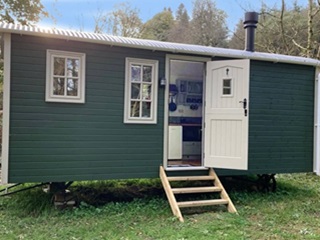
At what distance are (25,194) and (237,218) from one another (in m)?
3.81

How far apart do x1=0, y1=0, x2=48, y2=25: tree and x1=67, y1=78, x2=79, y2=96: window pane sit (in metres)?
8.98

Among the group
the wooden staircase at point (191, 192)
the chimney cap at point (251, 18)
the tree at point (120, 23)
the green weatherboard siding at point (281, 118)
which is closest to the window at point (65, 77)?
the wooden staircase at point (191, 192)

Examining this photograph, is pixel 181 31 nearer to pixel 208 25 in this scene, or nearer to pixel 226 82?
pixel 208 25

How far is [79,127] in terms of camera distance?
4809 millimetres

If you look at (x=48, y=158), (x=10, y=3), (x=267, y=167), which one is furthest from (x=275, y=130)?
(x=10, y=3)

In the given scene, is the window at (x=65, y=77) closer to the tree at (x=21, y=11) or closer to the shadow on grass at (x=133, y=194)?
the shadow on grass at (x=133, y=194)

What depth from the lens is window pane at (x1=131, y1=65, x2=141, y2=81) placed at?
17.0 feet

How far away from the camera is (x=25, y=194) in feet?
19.3

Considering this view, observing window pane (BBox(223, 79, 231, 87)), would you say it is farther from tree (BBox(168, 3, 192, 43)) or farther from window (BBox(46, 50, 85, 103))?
tree (BBox(168, 3, 192, 43))

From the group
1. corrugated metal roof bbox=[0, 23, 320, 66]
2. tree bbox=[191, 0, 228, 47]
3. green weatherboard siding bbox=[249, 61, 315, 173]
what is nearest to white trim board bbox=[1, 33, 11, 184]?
corrugated metal roof bbox=[0, 23, 320, 66]

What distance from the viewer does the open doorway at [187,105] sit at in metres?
6.99

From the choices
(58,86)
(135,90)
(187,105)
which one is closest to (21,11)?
(187,105)

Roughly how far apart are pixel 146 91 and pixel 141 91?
91mm

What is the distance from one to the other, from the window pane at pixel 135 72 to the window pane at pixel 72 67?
878 millimetres
